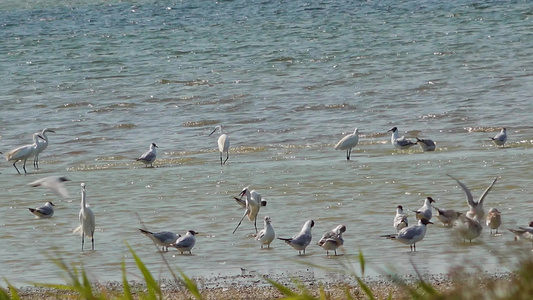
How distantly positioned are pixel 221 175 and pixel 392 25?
57.1 feet

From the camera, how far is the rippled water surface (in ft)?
29.8

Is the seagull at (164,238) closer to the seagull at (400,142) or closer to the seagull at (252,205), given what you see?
the seagull at (252,205)

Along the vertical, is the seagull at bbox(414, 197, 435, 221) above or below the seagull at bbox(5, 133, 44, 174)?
above

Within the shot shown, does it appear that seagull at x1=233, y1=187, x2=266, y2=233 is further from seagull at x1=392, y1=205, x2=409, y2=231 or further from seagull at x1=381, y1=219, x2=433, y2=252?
seagull at x1=381, y1=219, x2=433, y2=252

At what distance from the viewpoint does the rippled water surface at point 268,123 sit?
9086 millimetres

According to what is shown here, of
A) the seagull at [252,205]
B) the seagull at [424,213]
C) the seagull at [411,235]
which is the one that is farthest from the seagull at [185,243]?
the seagull at [424,213]

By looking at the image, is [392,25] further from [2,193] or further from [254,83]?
[2,193]

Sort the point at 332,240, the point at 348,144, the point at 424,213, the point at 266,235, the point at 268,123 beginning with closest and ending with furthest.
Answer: the point at 332,240 → the point at 266,235 → the point at 424,213 → the point at 348,144 → the point at 268,123

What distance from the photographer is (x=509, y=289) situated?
3.67m

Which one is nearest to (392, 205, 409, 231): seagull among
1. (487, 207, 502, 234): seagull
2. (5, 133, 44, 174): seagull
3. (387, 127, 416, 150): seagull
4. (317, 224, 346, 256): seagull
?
(317, 224, 346, 256): seagull

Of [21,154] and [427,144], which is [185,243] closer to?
[427,144]

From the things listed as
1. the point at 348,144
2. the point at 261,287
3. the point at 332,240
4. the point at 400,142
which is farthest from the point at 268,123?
the point at 261,287

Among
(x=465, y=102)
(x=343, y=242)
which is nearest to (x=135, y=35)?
(x=465, y=102)

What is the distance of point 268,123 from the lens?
57.1 ft
